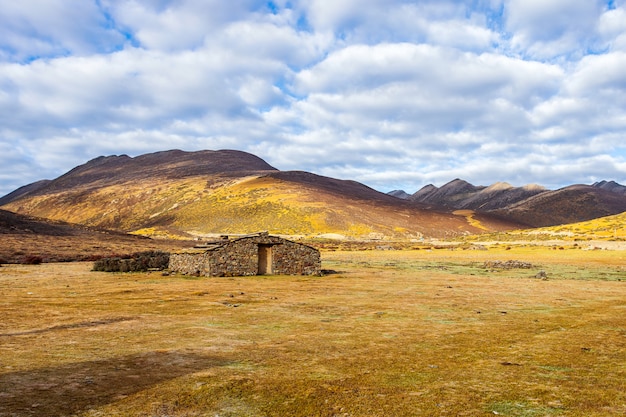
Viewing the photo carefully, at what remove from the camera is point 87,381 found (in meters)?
7.08

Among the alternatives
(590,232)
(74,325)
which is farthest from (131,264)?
(590,232)

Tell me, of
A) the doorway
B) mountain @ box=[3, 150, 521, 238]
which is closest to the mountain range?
mountain @ box=[3, 150, 521, 238]

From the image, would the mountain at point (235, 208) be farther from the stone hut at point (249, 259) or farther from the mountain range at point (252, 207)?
the stone hut at point (249, 259)

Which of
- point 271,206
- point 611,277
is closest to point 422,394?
point 611,277

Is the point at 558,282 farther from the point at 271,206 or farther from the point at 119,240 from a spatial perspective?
the point at 271,206

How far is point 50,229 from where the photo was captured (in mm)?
64000

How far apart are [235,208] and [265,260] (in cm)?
8416

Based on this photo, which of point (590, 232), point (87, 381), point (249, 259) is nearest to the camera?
point (87, 381)

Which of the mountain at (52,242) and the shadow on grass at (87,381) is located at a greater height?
the mountain at (52,242)

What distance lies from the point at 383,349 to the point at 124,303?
11.3 metres

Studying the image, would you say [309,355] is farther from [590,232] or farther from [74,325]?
[590,232]

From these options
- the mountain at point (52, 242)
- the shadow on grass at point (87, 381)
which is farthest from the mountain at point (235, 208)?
the shadow on grass at point (87, 381)

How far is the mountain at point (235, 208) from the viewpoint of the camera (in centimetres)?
10469

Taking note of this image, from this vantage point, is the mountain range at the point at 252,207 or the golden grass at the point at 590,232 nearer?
the golden grass at the point at 590,232
